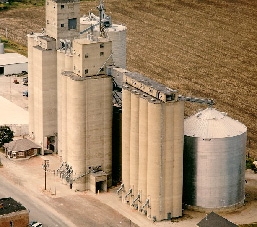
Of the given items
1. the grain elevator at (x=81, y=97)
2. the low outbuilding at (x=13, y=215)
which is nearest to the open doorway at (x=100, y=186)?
the grain elevator at (x=81, y=97)

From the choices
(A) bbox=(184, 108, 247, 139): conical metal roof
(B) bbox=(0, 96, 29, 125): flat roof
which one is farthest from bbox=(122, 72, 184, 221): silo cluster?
(B) bbox=(0, 96, 29, 125): flat roof

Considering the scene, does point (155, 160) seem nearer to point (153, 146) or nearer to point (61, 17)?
point (153, 146)

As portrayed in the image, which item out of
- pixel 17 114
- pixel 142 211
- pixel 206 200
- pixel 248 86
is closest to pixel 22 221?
pixel 142 211

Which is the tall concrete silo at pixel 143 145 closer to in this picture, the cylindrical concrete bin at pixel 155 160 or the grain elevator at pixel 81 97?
the cylindrical concrete bin at pixel 155 160

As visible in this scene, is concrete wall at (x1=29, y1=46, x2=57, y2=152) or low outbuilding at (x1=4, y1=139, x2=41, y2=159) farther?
low outbuilding at (x1=4, y1=139, x2=41, y2=159)

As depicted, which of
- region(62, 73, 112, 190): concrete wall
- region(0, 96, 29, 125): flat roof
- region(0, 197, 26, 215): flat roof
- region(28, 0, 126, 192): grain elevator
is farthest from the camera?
region(0, 96, 29, 125): flat roof

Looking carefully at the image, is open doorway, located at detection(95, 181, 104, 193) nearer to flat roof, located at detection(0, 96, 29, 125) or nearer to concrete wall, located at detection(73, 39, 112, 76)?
→ concrete wall, located at detection(73, 39, 112, 76)
